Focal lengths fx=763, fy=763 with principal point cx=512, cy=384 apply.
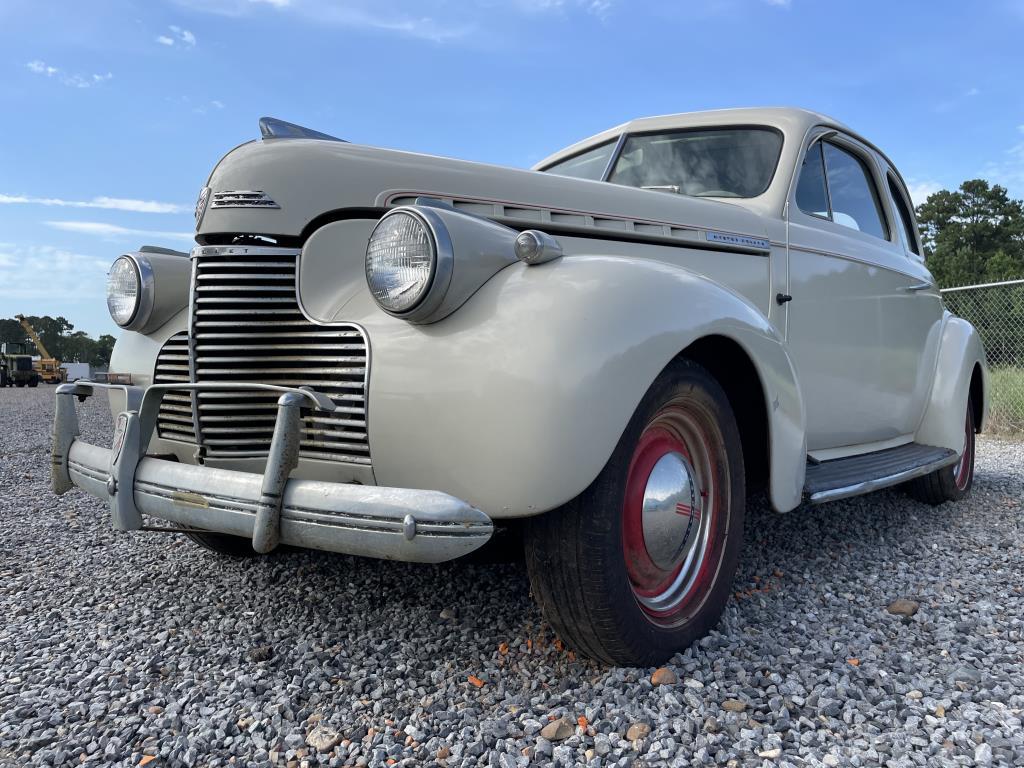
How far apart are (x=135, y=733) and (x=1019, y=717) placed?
2.11 m

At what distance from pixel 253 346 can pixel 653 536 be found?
4.06 feet

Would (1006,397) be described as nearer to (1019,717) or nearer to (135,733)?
(1019,717)

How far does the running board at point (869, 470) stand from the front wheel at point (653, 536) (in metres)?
0.56

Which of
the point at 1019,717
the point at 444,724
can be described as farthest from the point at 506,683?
the point at 1019,717

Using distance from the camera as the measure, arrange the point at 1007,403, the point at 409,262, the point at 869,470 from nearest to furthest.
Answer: the point at 409,262
the point at 869,470
the point at 1007,403

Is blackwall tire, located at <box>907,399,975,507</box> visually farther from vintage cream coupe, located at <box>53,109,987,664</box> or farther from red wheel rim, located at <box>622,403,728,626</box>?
red wheel rim, located at <box>622,403,728,626</box>

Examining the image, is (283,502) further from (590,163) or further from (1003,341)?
(1003,341)

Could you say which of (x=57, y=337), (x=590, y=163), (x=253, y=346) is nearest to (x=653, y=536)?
(x=253, y=346)

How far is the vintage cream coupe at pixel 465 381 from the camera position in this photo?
5.82 ft

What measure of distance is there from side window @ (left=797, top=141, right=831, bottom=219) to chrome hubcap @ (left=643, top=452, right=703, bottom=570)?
1.80 metres

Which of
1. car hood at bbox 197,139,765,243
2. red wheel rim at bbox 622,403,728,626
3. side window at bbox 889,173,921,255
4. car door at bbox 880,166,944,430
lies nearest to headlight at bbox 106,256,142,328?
car hood at bbox 197,139,765,243

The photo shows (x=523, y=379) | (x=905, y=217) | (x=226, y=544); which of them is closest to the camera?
(x=523, y=379)

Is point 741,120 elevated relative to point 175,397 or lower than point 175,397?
elevated

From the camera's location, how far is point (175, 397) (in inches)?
92.3
